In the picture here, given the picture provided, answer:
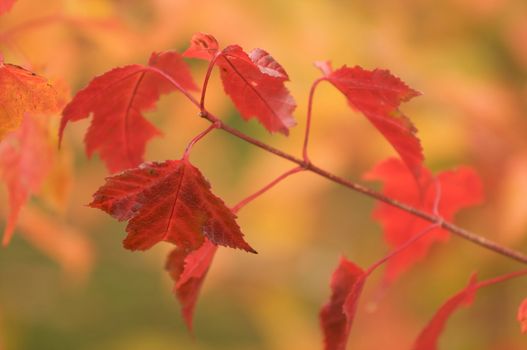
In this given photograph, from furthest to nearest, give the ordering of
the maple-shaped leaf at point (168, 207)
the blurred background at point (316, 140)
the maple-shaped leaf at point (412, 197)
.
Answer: the blurred background at point (316, 140), the maple-shaped leaf at point (412, 197), the maple-shaped leaf at point (168, 207)

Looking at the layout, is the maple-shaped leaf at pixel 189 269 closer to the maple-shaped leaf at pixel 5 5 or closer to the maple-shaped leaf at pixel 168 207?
the maple-shaped leaf at pixel 168 207

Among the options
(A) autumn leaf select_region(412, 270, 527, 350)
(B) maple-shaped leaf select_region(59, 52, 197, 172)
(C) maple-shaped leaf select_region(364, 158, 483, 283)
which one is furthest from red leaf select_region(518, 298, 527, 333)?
(B) maple-shaped leaf select_region(59, 52, 197, 172)

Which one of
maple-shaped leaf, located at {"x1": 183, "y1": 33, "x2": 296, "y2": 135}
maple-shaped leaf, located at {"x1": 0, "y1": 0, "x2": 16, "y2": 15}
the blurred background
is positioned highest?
maple-shaped leaf, located at {"x1": 0, "y1": 0, "x2": 16, "y2": 15}

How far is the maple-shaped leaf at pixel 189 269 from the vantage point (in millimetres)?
542

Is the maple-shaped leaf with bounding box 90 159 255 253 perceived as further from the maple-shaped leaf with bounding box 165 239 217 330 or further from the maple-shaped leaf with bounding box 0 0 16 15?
the maple-shaped leaf with bounding box 0 0 16 15

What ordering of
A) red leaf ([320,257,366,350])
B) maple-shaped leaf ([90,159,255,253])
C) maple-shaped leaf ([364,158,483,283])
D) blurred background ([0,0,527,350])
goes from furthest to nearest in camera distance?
blurred background ([0,0,527,350]) → maple-shaped leaf ([364,158,483,283]) → red leaf ([320,257,366,350]) → maple-shaped leaf ([90,159,255,253])

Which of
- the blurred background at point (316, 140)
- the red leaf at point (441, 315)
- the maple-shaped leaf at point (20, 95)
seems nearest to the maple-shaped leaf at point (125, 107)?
the maple-shaped leaf at point (20, 95)

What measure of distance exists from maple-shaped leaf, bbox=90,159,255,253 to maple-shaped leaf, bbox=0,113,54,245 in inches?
8.9

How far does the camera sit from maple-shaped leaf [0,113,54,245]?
69cm

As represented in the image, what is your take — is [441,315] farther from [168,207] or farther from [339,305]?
[168,207]

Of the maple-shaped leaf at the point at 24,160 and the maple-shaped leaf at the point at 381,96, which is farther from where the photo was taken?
the maple-shaped leaf at the point at 24,160

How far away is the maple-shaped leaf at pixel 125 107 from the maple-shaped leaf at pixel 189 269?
0.32ft

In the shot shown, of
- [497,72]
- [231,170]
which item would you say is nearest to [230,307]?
[231,170]

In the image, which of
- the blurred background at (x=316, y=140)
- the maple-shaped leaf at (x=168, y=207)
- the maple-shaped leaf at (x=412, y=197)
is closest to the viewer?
the maple-shaped leaf at (x=168, y=207)
